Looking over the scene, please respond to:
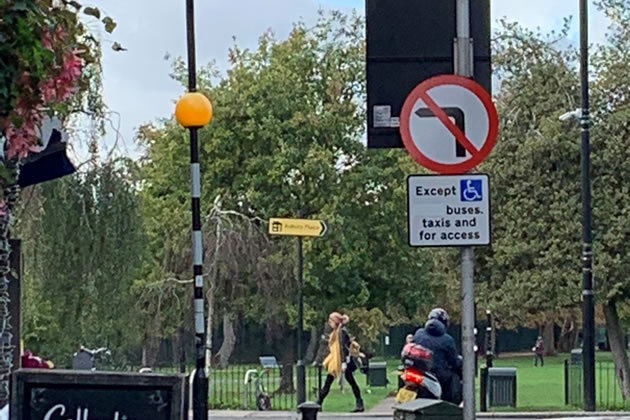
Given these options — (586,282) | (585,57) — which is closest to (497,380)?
(586,282)

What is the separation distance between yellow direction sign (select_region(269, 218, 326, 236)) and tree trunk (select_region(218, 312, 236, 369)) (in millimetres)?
13698

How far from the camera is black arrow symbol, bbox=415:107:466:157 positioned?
638 cm

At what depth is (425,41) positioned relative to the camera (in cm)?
704

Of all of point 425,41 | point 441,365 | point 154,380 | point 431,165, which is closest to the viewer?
point 154,380

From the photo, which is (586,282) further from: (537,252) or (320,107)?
(320,107)

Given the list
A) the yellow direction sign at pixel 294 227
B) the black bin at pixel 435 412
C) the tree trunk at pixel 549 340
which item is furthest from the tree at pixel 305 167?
the tree trunk at pixel 549 340

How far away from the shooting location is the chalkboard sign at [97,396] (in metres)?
5.09

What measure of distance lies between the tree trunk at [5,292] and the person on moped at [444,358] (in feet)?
20.8

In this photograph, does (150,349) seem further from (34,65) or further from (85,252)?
(34,65)

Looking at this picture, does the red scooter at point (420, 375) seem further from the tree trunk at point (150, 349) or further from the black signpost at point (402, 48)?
the tree trunk at point (150, 349)

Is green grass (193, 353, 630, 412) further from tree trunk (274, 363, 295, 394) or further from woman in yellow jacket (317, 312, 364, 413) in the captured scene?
woman in yellow jacket (317, 312, 364, 413)

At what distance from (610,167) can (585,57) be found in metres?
3.47

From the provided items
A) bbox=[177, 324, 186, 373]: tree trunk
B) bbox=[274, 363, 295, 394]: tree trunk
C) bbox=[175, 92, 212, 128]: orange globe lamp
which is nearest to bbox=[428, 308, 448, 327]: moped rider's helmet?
bbox=[175, 92, 212, 128]: orange globe lamp

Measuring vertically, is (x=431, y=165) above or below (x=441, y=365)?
above
